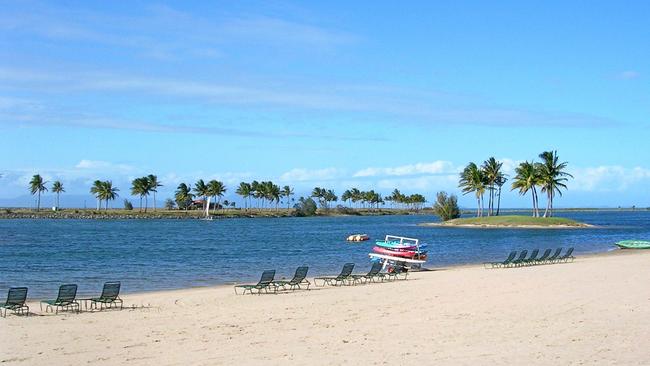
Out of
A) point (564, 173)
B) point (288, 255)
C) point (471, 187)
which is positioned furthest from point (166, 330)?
point (471, 187)

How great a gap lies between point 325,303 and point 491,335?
713cm

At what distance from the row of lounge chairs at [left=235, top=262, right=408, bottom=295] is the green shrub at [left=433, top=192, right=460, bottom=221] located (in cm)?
9470

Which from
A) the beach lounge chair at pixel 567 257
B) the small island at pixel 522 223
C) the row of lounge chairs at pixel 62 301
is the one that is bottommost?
the row of lounge chairs at pixel 62 301

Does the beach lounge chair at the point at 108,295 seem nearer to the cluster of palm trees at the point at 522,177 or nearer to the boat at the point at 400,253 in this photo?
the boat at the point at 400,253

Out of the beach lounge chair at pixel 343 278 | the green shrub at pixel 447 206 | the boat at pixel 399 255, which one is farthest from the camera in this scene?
the green shrub at pixel 447 206

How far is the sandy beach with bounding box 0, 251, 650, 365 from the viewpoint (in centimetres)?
1205

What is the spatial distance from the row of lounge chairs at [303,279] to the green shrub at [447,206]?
3728 inches

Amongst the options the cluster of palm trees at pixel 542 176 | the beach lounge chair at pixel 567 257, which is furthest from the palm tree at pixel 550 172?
the beach lounge chair at pixel 567 257

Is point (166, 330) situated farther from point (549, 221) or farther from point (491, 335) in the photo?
point (549, 221)

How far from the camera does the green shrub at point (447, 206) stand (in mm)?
124938

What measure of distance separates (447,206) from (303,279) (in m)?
101

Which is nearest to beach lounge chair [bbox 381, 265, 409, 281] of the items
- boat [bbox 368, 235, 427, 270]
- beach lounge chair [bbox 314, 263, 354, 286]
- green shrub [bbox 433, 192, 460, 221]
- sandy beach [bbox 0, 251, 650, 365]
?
boat [bbox 368, 235, 427, 270]

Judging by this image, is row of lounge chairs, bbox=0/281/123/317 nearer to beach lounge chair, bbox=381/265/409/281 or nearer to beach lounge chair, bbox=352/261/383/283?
beach lounge chair, bbox=352/261/383/283

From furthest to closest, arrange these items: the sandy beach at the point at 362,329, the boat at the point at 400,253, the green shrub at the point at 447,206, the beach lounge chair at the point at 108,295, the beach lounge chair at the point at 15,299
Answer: the green shrub at the point at 447,206
the boat at the point at 400,253
the beach lounge chair at the point at 108,295
the beach lounge chair at the point at 15,299
the sandy beach at the point at 362,329
